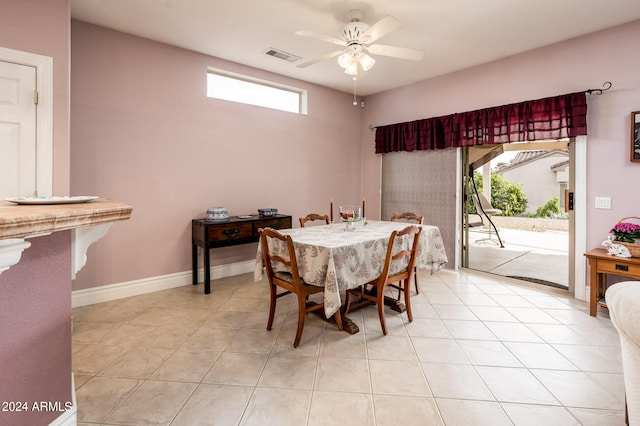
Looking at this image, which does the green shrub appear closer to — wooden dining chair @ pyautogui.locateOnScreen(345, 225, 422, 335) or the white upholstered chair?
wooden dining chair @ pyautogui.locateOnScreen(345, 225, 422, 335)

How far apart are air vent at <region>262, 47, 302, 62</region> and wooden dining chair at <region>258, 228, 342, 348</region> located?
7.56 ft

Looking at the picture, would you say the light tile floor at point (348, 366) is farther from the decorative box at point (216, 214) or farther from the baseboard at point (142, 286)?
the decorative box at point (216, 214)

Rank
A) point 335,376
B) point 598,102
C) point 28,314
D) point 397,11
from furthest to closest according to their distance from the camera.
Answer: point 598,102 → point 397,11 → point 335,376 → point 28,314

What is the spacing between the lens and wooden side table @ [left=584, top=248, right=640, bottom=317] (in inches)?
101

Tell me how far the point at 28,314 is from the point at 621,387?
2.97m

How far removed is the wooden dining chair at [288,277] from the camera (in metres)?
2.20

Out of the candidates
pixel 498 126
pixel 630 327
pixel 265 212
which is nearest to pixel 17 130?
pixel 265 212

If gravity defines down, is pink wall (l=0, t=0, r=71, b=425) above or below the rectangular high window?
below

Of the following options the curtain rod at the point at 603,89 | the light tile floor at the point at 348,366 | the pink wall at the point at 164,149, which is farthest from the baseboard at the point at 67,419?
the curtain rod at the point at 603,89

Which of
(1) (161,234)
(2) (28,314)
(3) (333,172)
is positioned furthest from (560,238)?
(2) (28,314)

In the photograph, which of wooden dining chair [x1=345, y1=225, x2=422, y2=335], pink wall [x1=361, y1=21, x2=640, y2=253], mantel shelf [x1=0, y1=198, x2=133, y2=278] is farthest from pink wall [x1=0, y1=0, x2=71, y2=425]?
pink wall [x1=361, y1=21, x2=640, y2=253]

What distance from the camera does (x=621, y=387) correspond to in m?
1.78

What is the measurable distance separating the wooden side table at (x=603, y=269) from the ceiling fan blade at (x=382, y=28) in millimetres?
2644

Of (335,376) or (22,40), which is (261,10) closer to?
(22,40)
